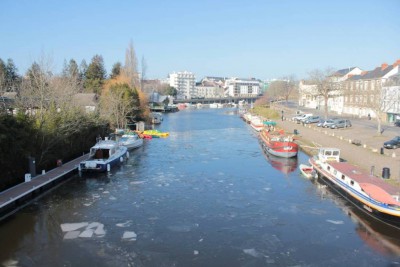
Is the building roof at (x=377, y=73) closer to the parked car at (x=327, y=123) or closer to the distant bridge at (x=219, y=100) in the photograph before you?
the parked car at (x=327, y=123)

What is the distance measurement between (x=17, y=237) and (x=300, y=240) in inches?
493

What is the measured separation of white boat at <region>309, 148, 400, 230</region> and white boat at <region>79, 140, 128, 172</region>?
646 inches

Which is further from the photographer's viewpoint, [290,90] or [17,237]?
[290,90]

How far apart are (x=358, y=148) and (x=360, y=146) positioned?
4.66 feet

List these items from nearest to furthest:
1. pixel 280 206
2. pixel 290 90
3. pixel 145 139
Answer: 1. pixel 280 206
2. pixel 145 139
3. pixel 290 90

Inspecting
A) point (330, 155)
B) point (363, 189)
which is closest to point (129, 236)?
point (363, 189)

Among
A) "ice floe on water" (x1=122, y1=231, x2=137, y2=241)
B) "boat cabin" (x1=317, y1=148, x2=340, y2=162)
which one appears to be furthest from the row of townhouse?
"ice floe on water" (x1=122, y1=231, x2=137, y2=241)

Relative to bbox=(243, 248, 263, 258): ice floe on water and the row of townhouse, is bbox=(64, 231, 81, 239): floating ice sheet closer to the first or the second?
bbox=(243, 248, 263, 258): ice floe on water

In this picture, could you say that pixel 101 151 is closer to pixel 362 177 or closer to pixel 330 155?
pixel 330 155

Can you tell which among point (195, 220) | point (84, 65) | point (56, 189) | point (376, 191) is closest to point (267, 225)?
point (195, 220)

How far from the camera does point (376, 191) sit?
19.5 metres

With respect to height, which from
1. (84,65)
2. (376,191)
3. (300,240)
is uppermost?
(84,65)

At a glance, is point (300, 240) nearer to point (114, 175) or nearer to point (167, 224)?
point (167, 224)

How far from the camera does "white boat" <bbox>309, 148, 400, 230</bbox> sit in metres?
17.9
